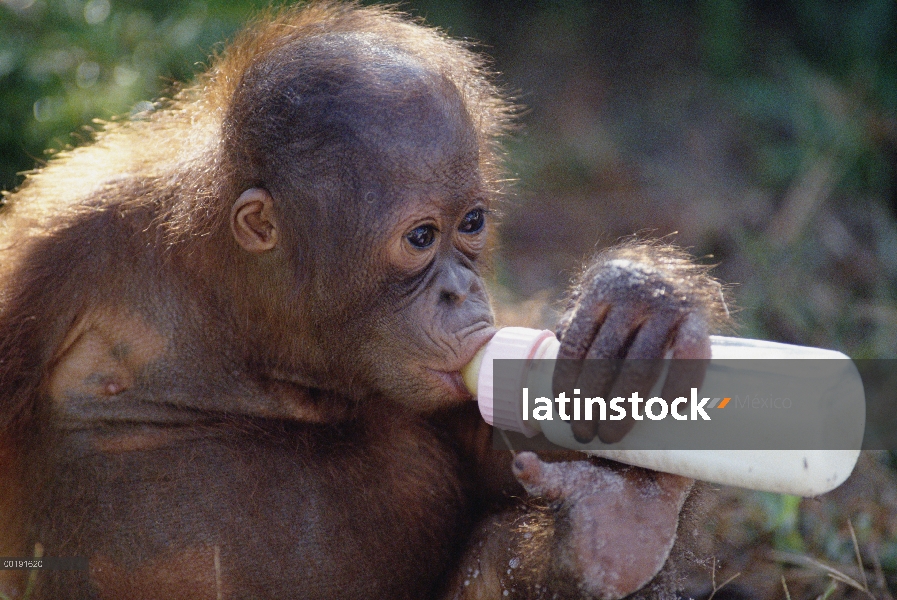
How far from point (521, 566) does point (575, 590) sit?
35 cm

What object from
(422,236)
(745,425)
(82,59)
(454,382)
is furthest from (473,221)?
(82,59)

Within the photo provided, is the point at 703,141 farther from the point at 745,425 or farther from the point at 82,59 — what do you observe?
the point at 745,425

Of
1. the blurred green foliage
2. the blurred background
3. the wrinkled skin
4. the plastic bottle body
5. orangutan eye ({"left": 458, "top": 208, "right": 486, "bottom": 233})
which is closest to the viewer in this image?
the plastic bottle body

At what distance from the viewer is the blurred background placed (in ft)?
14.0

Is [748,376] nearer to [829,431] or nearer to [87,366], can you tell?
[829,431]

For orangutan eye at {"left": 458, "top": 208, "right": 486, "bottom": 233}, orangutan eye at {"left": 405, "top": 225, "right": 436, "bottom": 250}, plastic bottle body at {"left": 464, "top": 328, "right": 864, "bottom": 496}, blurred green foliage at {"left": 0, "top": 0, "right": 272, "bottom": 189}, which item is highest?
orangutan eye at {"left": 405, "top": 225, "right": 436, "bottom": 250}

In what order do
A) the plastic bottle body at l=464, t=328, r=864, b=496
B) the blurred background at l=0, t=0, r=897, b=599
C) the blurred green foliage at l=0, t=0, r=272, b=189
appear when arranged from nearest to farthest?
the plastic bottle body at l=464, t=328, r=864, b=496 → the blurred background at l=0, t=0, r=897, b=599 → the blurred green foliage at l=0, t=0, r=272, b=189

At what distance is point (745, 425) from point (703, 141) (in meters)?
4.47

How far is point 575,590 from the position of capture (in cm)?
262

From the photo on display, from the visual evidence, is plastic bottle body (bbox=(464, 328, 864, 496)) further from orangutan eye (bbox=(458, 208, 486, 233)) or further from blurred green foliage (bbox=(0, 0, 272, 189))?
blurred green foliage (bbox=(0, 0, 272, 189))

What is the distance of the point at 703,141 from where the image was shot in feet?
21.7

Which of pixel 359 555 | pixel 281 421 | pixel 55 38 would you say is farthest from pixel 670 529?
pixel 55 38

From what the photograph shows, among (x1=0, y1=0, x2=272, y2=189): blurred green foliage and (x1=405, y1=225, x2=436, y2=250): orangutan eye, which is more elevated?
(x1=405, y1=225, x2=436, y2=250): orangutan eye

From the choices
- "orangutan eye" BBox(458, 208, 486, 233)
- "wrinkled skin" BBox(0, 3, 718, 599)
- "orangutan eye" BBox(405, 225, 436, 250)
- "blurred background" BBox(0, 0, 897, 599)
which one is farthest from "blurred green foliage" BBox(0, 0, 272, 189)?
"orangutan eye" BBox(405, 225, 436, 250)
